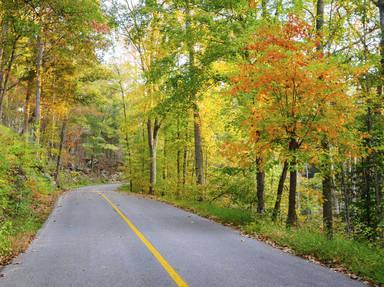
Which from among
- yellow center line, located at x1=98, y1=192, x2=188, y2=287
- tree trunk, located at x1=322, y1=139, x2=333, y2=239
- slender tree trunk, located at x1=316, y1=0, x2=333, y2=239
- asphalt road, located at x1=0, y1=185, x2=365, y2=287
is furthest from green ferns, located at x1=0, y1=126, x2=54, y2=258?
tree trunk, located at x1=322, y1=139, x2=333, y2=239

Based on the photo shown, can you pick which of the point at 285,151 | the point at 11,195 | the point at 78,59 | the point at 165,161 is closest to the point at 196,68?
the point at 285,151

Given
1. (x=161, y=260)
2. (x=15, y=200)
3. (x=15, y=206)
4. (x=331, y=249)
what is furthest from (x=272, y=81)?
(x=15, y=200)

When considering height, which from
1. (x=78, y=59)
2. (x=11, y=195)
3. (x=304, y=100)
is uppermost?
(x=78, y=59)

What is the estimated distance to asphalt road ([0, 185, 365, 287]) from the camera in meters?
5.91

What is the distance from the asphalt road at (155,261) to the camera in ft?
19.4

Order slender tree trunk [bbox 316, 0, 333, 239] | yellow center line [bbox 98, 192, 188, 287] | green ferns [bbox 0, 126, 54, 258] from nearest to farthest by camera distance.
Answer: yellow center line [bbox 98, 192, 188, 287], green ferns [bbox 0, 126, 54, 258], slender tree trunk [bbox 316, 0, 333, 239]

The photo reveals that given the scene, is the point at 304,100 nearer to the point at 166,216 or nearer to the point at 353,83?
the point at 353,83

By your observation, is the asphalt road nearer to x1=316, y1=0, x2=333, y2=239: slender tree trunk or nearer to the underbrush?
the underbrush

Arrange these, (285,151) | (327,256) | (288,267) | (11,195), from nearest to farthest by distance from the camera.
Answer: (288,267)
(327,256)
(285,151)
(11,195)

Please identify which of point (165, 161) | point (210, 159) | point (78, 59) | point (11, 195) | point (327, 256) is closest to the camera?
point (327, 256)

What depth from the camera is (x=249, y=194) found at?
666 inches

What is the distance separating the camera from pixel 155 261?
7.13 m

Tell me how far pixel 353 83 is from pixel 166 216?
8.31 metres

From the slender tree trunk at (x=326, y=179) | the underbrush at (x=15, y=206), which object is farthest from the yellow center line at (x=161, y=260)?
the slender tree trunk at (x=326, y=179)
